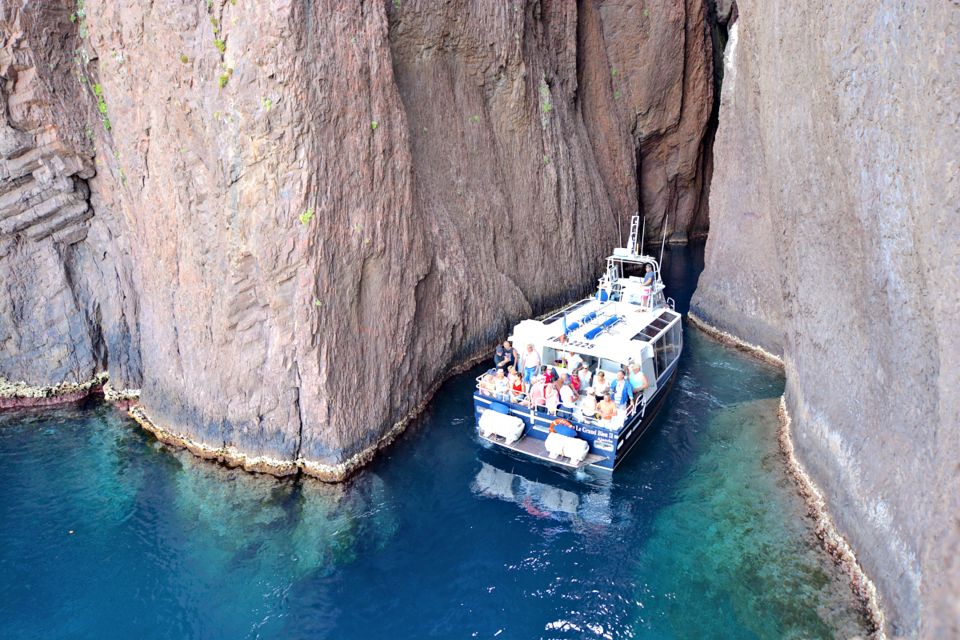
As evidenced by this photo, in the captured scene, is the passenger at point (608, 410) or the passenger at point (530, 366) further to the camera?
the passenger at point (530, 366)

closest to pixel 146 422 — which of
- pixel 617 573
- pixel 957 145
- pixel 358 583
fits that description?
pixel 358 583

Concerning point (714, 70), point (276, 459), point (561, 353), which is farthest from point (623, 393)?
point (714, 70)

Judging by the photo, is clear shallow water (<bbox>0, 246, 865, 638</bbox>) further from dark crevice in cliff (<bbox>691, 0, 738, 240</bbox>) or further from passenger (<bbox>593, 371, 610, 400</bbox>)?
dark crevice in cliff (<bbox>691, 0, 738, 240</bbox>)

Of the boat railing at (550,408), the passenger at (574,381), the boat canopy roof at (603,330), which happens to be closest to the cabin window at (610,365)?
the boat canopy roof at (603,330)

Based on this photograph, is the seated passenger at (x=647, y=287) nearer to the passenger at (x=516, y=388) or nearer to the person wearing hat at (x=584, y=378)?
the person wearing hat at (x=584, y=378)

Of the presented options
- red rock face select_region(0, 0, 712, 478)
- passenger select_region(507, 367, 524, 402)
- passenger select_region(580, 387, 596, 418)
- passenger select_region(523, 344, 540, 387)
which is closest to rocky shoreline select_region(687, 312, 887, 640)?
passenger select_region(580, 387, 596, 418)

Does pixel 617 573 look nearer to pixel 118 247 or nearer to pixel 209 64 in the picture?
pixel 209 64

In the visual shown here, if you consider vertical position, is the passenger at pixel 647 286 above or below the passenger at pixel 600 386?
above
